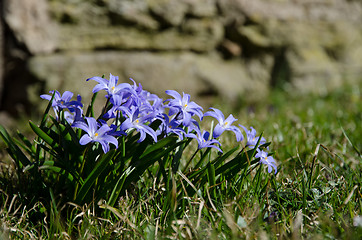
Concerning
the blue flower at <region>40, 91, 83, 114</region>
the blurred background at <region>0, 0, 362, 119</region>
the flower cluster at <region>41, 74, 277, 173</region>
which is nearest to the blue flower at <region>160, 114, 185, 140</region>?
the flower cluster at <region>41, 74, 277, 173</region>

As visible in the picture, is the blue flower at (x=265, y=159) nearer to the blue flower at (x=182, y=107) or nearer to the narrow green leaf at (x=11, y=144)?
the blue flower at (x=182, y=107)

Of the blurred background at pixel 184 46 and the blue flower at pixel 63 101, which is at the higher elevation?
the blurred background at pixel 184 46

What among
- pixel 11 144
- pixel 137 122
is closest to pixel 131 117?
pixel 137 122


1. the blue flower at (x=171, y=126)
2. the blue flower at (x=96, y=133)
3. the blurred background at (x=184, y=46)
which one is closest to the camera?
the blue flower at (x=96, y=133)

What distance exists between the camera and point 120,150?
5.12 feet

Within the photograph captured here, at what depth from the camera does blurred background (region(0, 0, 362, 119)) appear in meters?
3.37

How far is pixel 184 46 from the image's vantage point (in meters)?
3.79

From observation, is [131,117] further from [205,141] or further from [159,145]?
[205,141]

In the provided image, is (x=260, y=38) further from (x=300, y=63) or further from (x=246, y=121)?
(x=246, y=121)

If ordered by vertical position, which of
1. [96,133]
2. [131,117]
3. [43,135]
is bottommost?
[43,135]

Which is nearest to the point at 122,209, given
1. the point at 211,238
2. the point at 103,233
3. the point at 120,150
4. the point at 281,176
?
the point at 103,233

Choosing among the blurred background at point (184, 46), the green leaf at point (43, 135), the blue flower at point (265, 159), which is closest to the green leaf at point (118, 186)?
the green leaf at point (43, 135)

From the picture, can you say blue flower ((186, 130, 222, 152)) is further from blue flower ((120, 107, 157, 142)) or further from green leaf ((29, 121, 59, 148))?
green leaf ((29, 121, 59, 148))

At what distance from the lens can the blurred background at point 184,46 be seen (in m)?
3.37
